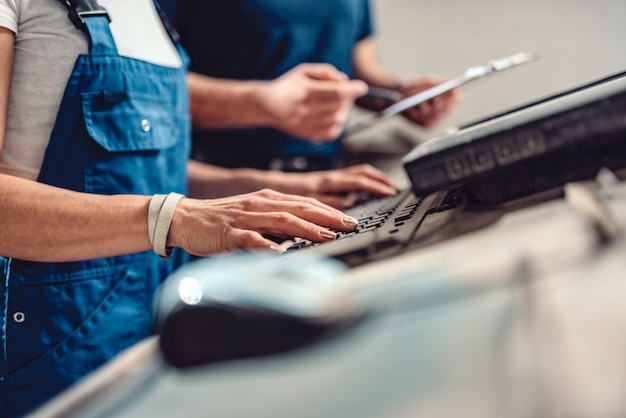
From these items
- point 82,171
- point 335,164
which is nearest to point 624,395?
point 82,171

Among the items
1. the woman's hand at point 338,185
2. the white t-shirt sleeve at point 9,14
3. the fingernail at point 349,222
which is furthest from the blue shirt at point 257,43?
the fingernail at point 349,222

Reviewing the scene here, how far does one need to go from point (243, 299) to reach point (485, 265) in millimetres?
127

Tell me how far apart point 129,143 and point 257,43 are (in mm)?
453

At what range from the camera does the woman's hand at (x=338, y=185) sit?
859 millimetres

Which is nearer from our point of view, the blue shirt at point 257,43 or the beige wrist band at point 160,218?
the beige wrist band at point 160,218

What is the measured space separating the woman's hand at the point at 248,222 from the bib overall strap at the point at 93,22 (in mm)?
192

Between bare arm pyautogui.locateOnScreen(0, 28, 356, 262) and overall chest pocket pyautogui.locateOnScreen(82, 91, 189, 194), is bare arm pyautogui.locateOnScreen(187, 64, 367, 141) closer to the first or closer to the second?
overall chest pocket pyautogui.locateOnScreen(82, 91, 189, 194)

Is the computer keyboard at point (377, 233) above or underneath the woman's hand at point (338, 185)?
above

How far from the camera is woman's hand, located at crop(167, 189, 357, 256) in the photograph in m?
0.49

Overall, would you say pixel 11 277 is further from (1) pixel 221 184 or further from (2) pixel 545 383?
(2) pixel 545 383

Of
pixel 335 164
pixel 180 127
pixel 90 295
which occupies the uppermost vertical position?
pixel 180 127

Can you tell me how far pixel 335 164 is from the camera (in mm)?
1237

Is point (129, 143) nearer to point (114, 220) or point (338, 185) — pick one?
point (114, 220)

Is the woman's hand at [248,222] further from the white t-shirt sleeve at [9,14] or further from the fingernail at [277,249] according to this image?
the white t-shirt sleeve at [9,14]
